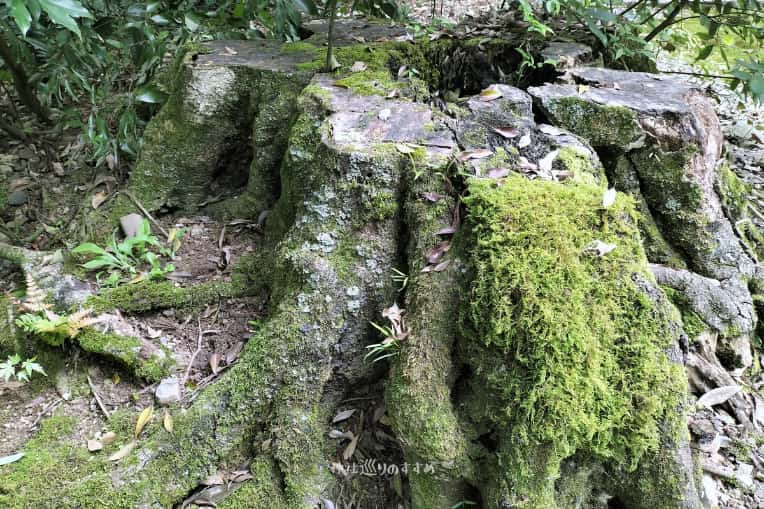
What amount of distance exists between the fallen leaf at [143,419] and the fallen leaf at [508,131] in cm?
228

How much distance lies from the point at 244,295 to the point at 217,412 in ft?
2.73

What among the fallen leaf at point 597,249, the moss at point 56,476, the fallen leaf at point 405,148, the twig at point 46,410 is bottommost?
the twig at point 46,410

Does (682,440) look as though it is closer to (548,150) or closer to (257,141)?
(548,150)

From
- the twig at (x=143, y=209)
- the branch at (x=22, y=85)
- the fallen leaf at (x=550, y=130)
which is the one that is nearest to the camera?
the fallen leaf at (x=550, y=130)

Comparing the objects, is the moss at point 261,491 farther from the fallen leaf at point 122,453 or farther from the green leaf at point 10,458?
the green leaf at point 10,458

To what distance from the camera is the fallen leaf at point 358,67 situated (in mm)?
3576

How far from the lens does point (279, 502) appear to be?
2.46 metres

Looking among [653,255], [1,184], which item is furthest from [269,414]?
[1,184]

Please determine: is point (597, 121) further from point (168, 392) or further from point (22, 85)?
point (22, 85)

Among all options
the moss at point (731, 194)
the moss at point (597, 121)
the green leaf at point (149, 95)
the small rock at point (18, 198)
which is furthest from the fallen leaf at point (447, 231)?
the small rock at point (18, 198)

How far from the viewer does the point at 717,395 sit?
2758mm

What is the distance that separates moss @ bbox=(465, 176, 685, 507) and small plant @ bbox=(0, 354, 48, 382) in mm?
2190

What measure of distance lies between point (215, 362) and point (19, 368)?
1.14 metres

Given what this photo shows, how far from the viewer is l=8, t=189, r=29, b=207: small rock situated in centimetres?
461
